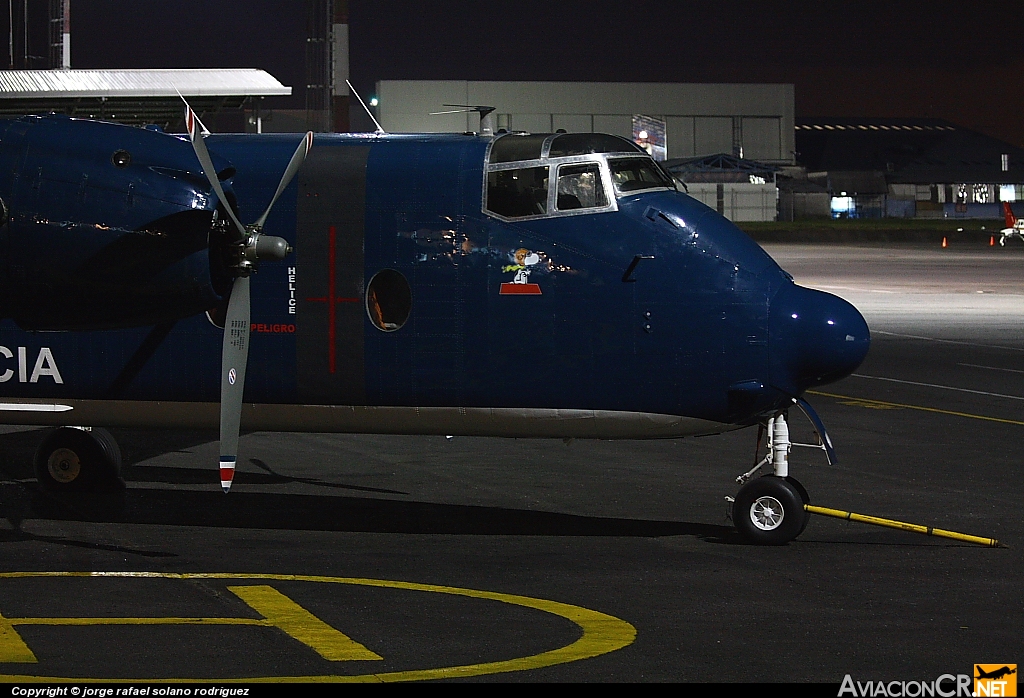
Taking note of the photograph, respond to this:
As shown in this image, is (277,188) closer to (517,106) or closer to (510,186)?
(510,186)

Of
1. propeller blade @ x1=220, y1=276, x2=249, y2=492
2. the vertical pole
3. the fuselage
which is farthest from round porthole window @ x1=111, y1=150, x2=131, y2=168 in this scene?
the vertical pole

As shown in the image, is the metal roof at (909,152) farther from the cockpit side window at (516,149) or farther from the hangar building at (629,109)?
the cockpit side window at (516,149)

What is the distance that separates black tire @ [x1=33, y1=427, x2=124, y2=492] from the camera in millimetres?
16797

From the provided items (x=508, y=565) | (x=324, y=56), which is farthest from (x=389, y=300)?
(x=324, y=56)

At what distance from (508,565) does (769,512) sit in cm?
275

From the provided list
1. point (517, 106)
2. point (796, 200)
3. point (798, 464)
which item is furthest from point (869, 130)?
point (798, 464)

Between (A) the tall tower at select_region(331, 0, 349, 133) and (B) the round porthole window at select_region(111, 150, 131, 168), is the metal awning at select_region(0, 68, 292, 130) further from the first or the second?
(A) the tall tower at select_region(331, 0, 349, 133)

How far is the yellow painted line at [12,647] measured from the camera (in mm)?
9898

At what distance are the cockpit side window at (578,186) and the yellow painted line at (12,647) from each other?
6525 millimetres

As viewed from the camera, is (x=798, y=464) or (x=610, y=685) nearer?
(x=610, y=685)

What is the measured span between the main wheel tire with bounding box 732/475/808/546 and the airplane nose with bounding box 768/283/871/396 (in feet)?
3.14

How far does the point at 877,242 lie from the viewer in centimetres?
10262

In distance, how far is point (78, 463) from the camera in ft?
55.1

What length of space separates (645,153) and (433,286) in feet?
8.50
